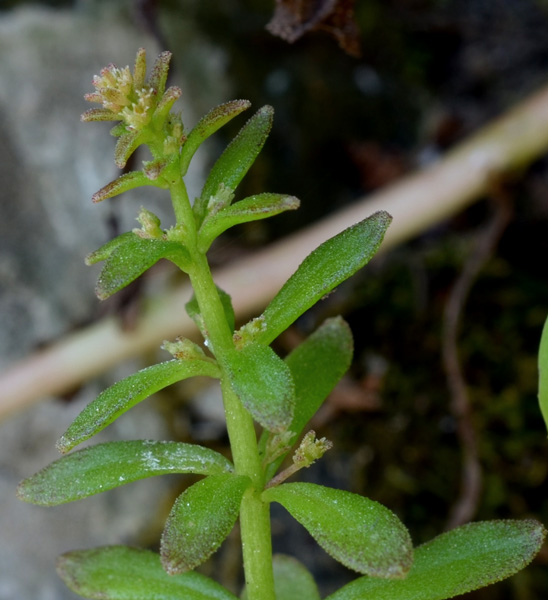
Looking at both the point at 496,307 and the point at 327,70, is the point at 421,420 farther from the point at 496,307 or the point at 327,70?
the point at 327,70

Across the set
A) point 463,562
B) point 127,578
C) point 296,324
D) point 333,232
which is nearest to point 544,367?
point 463,562

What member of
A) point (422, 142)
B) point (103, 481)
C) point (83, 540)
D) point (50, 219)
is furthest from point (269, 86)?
point (103, 481)

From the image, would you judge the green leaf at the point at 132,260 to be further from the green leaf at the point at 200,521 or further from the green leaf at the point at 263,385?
the green leaf at the point at 200,521

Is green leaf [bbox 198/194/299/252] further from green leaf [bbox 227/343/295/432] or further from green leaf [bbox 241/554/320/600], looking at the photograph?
green leaf [bbox 241/554/320/600]

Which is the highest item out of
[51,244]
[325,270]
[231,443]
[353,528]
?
[51,244]

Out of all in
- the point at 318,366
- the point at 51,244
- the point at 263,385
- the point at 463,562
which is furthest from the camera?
the point at 51,244

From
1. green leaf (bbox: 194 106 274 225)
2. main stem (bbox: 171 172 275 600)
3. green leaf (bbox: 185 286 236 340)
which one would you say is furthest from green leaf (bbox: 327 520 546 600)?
green leaf (bbox: 194 106 274 225)

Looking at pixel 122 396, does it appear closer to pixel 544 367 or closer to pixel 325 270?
pixel 325 270

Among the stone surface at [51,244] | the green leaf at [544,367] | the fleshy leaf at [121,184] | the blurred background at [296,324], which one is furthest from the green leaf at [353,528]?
the stone surface at [51,244]
